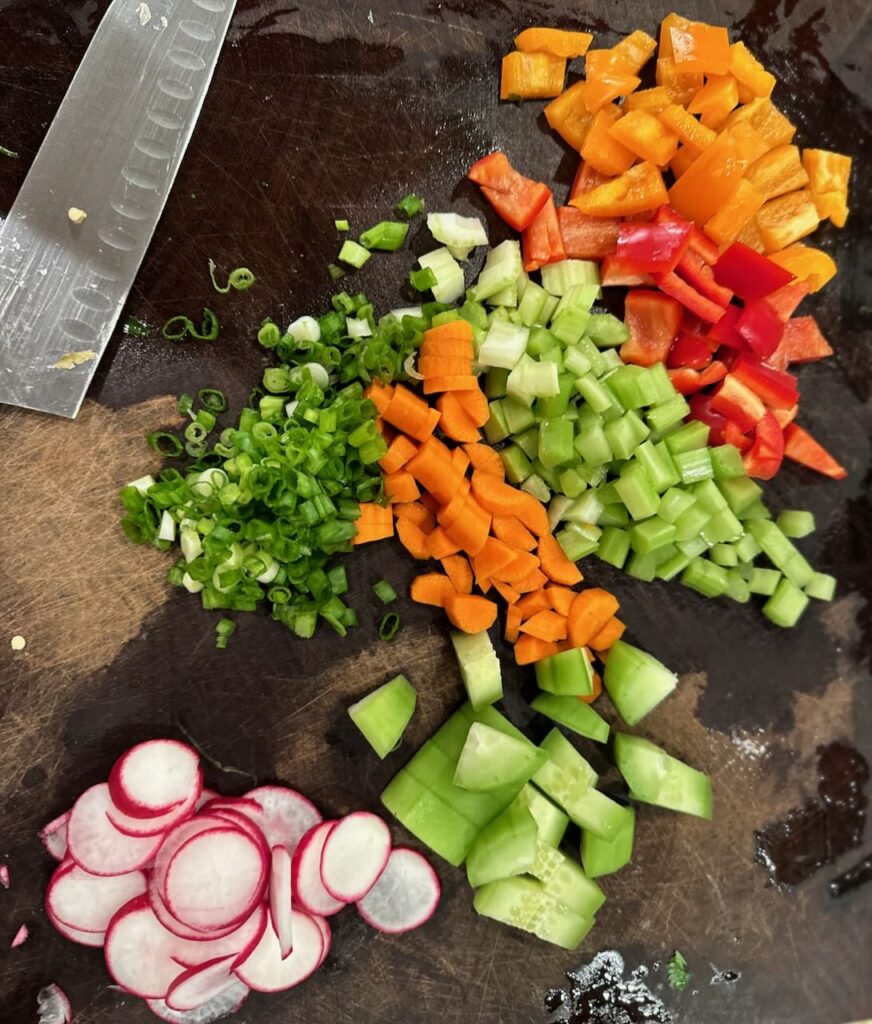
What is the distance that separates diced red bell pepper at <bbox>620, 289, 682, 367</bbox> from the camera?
2.22 metres

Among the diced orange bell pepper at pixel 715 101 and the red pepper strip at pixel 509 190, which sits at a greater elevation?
the diced orange bell pepper at pixel 715 101

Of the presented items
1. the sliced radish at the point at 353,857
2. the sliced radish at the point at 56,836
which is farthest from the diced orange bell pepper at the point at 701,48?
the sliced radish at the point at 56,836

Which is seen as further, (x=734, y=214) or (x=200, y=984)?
(x=734, y=214)

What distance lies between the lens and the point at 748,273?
2.19 meters

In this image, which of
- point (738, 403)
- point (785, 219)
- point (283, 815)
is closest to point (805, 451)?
point (738, 403)

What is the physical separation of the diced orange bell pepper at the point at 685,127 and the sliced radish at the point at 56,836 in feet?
8.27

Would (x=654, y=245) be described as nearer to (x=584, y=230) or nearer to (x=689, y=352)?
(x=584, y=230)

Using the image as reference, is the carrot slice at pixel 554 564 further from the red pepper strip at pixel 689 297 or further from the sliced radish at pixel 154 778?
the sliced radish at pixel 154 778

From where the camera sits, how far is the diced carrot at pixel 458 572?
2.16 metres

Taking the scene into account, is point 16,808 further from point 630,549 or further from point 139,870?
point 630,549

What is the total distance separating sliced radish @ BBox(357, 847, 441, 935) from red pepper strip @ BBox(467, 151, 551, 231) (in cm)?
188

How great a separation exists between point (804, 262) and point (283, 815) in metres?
2.20

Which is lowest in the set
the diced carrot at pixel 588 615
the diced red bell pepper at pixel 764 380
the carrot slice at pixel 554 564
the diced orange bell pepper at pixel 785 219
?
the diced carrot at pixel 588 615

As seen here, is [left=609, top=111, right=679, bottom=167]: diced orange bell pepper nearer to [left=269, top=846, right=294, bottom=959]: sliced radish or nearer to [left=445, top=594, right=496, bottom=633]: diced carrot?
[left=445, top=594, right=496, bottom=633]: diced carrot
